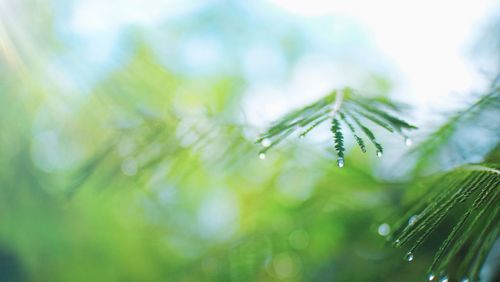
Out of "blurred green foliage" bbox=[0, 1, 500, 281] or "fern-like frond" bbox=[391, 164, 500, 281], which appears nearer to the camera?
"fern-like frond" bbox=[391, 164, 500, 281]

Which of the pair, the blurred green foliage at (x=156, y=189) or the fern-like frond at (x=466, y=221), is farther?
the blurred green foliage at (x=156, y=189)

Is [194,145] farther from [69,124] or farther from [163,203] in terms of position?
[69,124]

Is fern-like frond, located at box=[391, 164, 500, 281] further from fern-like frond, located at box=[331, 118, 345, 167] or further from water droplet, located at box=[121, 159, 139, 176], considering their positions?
water droplet, located at box=[121, 159, 139, 176]

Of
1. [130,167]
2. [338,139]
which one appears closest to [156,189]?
[130,167]

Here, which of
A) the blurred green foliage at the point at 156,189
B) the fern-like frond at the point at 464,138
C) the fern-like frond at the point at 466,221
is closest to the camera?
the fern-like frond at the point at 466,221

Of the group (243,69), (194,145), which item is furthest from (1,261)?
(243,69)

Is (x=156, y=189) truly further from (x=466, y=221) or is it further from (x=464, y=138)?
(x=466, y=221)

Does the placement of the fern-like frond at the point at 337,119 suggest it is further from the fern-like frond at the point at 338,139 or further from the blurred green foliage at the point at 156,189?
the blurred green foliage at the point at 156,189

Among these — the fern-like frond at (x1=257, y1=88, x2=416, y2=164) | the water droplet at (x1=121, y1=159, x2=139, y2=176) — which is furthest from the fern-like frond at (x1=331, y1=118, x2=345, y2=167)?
the water droplet at (x1=121, y1=159, x2=139, y2=176)

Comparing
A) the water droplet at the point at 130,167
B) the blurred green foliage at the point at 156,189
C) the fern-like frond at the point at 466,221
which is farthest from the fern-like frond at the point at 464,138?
the water droplet at the point at 130,167

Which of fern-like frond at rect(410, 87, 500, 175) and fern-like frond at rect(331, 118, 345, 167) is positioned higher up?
fern-like frond at rect(410, 87, 500, 175)

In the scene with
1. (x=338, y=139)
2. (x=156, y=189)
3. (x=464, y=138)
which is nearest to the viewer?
(x=338, y=139)
